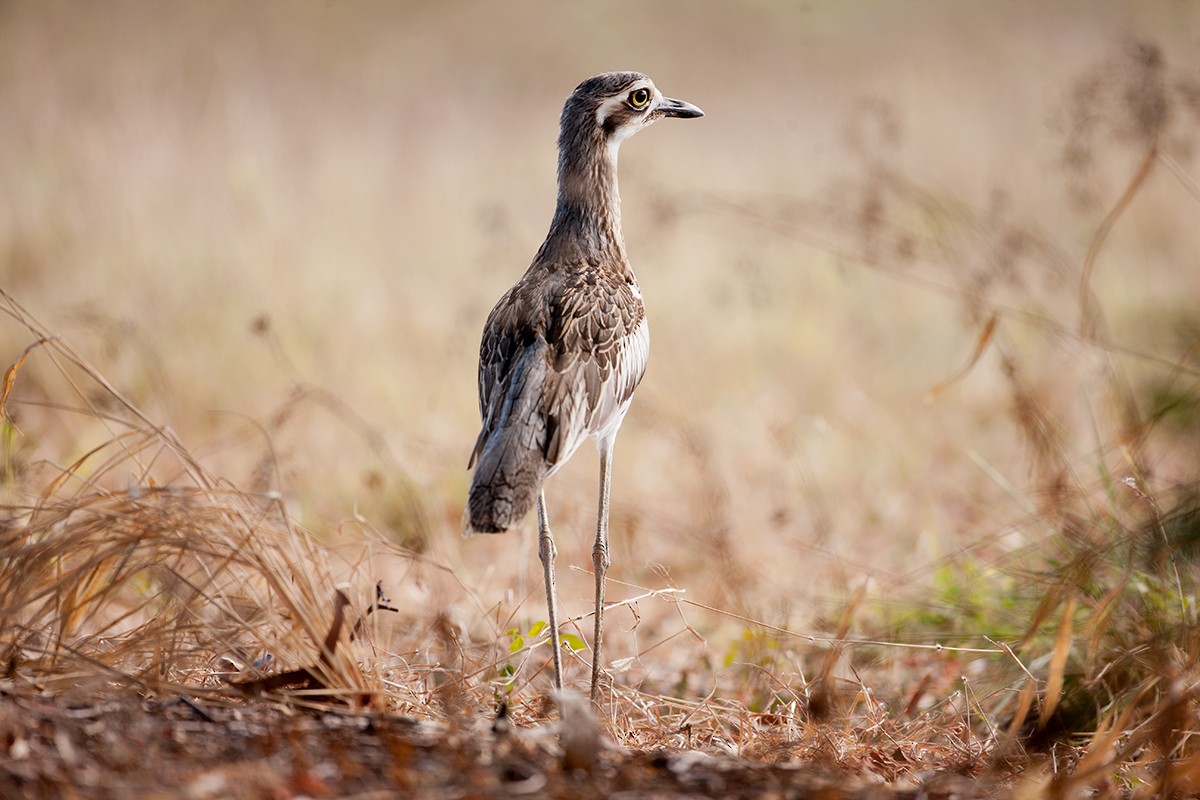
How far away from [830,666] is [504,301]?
1.64m

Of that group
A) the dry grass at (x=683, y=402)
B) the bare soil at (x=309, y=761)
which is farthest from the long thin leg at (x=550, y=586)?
the bare soil at (x=309, y=761)

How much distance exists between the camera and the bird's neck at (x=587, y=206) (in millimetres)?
3977

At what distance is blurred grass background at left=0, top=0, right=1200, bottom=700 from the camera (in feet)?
17.2

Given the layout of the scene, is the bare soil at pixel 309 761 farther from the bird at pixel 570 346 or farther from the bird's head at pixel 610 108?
the bird's head at pixel 610 108

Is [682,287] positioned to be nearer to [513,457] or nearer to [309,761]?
[513,457]

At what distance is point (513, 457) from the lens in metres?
3.21

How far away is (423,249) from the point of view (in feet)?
32.1

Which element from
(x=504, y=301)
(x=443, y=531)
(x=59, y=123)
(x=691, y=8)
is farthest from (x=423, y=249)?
(x=691, y=8)

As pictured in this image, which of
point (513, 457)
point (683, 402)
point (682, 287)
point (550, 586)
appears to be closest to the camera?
point (513, 457)

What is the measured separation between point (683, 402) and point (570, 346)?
147 inches

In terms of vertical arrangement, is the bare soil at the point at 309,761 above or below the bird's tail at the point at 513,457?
below

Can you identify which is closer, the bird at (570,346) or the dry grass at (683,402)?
the dry grass at (683,402)

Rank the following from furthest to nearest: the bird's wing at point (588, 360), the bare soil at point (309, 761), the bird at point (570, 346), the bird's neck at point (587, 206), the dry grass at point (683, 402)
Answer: the bird's neck at point (587, 206) < the bird's wing at point (588, 360) < the bird at point (570, 346) < the dry grass at point (683, 402) < the bare soil at point (309, 761)

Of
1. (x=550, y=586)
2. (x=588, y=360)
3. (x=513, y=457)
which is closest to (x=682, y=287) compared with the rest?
(x=588, y=360)
